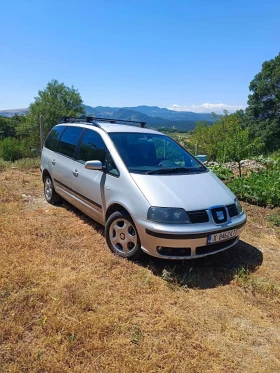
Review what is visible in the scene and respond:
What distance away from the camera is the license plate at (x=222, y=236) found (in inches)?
121

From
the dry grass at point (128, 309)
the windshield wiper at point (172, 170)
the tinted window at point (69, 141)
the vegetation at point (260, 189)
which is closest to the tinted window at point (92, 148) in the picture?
the tinted window at point (69, 141)

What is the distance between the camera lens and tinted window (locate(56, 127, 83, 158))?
184 inches

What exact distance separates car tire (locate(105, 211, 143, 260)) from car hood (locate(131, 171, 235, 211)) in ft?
1.48

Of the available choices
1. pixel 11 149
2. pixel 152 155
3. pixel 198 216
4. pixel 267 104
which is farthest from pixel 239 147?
pixel 11 149

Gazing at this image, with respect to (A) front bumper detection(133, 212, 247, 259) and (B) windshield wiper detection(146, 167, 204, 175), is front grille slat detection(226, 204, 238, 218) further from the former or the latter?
(B) windshield wiper detection(146, 167, 204, 175)

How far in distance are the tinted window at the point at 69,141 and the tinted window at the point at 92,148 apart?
0.91ft

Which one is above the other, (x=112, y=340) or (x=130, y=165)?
(x=130, y=165)

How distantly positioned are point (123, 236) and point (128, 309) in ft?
3.40

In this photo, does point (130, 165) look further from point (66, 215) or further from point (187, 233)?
point (66, 215)

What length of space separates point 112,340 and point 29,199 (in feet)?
15.1

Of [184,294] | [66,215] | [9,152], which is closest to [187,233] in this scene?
[184,294]

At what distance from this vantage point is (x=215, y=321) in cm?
253

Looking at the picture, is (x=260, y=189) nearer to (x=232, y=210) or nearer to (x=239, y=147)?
(x=239, y=147)

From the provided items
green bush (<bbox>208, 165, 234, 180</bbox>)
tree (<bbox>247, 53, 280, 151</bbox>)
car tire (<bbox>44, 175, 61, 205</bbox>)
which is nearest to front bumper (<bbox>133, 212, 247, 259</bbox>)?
car tire (<bbox>44, 175, 61, 205</bbox>)
